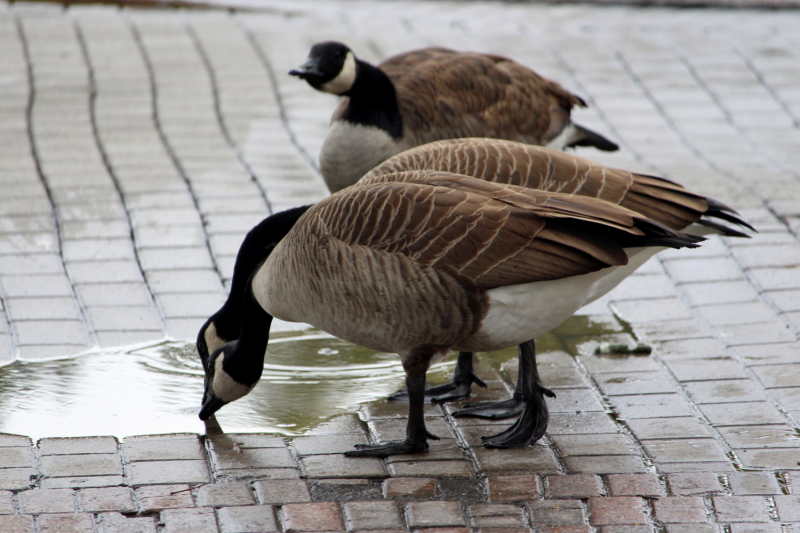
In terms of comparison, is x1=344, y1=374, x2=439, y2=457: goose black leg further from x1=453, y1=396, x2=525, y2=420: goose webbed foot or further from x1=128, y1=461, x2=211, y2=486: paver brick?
x1=128, y1=461, x2=211, y2=486: paver brick

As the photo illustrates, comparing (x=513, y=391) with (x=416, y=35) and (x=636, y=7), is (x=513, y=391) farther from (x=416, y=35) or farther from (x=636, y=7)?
(x=636, y=7)

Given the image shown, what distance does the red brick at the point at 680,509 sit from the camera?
336cm

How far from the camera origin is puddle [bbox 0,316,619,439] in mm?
4113

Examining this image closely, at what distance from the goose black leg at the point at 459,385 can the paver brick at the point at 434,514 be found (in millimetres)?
986

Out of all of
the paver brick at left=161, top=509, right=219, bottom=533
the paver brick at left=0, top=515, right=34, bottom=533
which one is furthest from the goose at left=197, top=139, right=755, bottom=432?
the paver brick at left=0, top=515, right=34, bottom=533

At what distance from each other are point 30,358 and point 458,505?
231cm

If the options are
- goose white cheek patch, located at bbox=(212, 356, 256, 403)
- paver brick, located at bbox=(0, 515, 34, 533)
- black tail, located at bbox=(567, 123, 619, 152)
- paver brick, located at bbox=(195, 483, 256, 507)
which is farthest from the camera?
black tail, located at bbox=(567, 123, 619, 152)

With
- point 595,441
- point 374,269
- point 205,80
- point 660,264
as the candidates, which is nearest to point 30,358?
point 374,269

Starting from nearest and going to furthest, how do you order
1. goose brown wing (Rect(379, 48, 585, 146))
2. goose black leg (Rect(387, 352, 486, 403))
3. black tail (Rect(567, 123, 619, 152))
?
goose black leg (Rect(387, 352, 486, 403)) → goose brown wing (Rect(379, 48, 585, 146)) → black tail (Rect(567, 123, 619, 152))

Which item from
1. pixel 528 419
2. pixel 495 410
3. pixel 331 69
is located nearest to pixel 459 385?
pixel 495 410

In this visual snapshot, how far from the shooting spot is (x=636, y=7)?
37.4 feet

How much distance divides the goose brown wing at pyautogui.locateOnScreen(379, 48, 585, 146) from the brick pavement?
1.11m

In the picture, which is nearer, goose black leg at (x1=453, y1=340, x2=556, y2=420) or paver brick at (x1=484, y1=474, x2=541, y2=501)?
paver brick at (x1=484, y1=474, x2=541, y2=501)

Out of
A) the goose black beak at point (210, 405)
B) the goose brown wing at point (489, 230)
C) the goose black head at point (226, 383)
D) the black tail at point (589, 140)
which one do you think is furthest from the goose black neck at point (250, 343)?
the black tail at point (589, 140)
